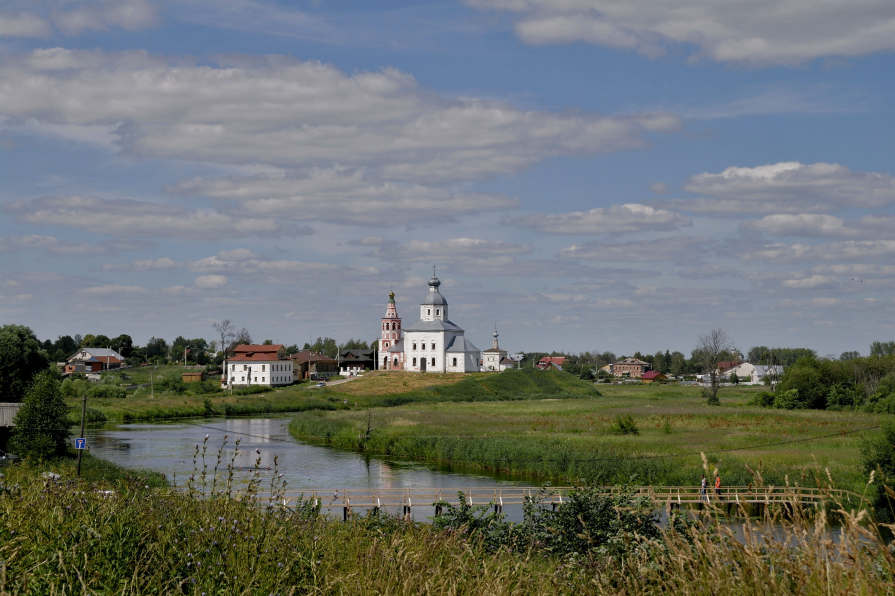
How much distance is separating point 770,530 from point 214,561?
4008 millimetres

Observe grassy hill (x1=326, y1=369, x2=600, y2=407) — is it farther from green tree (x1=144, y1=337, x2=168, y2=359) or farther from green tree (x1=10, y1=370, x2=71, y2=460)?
green tree (x1=144, y1=337, x2=168, y2=359)

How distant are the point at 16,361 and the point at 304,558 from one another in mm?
64080

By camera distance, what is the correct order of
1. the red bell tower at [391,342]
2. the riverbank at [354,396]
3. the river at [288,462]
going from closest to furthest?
the river at [288,462] → the riverbank at [354,396] → the red bell tower at [391,342]

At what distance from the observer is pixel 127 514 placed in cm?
638

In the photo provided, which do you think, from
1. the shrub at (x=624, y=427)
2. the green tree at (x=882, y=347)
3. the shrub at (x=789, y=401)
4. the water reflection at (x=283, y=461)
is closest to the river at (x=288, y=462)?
the water reflection at (x=283, y=461)

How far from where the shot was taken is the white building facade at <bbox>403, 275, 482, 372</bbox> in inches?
4688

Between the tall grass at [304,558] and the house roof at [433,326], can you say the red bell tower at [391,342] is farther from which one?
the tall grass at [304,558]

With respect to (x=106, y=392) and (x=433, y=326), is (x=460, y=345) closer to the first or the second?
(x=433, y=326)

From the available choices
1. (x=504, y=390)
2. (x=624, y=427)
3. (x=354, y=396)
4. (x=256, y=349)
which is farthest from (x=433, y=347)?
(x=624, y=427)

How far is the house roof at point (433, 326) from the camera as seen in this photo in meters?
121

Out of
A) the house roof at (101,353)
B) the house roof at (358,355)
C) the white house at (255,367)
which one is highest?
the house roof at (101,353)

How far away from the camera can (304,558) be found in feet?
20.2

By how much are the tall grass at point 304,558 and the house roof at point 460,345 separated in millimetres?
111472

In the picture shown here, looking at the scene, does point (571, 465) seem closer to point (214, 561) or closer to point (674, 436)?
point (674, 436)
